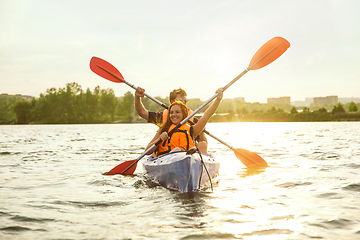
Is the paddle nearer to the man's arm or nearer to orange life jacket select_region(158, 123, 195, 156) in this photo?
orange life jacket select_region(158, 123, 195, 156)

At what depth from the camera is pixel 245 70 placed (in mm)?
6434

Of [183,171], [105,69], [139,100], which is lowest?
[183,171]

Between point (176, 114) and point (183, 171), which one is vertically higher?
point (176, 114)

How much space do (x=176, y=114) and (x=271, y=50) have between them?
9.47ft

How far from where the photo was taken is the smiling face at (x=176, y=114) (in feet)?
18.3

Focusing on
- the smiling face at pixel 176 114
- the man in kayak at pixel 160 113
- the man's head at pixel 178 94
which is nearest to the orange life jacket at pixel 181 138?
the smiling face at pixel 176 114

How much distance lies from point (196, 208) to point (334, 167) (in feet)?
16.9

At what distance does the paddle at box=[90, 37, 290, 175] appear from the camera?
21.6ft

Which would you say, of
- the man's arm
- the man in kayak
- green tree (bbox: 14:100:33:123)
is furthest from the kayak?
green tree (bbox: 14:100:33:123)

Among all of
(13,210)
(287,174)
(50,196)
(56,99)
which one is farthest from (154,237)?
(56,99)

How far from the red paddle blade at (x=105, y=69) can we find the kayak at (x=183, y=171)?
3455mm

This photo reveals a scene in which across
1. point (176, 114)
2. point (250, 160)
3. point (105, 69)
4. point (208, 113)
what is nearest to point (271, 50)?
point (208, 113)

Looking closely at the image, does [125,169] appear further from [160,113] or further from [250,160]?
[250,160]

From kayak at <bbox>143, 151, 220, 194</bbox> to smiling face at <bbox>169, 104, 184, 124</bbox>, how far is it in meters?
0.79
